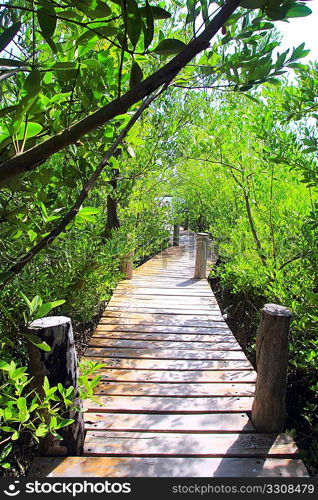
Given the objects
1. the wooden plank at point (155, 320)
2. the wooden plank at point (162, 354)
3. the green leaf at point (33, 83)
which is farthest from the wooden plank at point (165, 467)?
the wooden plank at point (155, 320)

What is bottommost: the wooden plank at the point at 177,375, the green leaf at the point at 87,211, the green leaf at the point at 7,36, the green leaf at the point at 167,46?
the wooden plank at the point at 177,375

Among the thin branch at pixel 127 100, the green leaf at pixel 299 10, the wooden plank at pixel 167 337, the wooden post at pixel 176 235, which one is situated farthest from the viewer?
the wooden post at pixel 176 235

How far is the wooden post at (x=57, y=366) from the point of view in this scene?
→ 1.79 meters

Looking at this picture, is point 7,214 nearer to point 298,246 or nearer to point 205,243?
point 298,246

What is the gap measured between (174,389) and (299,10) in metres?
2.55

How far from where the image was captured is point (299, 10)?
1.92ft

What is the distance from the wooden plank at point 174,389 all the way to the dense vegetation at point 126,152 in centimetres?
52

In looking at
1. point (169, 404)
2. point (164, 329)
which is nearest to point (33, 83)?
point (169, 404)

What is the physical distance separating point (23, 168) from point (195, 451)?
6.69ft

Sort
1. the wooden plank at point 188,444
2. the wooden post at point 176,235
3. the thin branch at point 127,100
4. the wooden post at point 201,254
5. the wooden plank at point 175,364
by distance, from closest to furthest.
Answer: the thin branch at point 127,100 → the wooden plank at point 188,444 → the wooden plank at point 175,364 → the wooden post at point 201,254 → the wooden post at point 176,235

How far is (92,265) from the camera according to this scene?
3076mm

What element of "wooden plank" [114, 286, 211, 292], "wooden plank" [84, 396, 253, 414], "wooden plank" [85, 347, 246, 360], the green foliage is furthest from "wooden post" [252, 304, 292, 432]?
"wooden plank" [114, 286, 211, 292]

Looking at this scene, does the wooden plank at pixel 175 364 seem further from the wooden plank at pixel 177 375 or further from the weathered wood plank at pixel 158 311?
the weathered wood plank at pixel 158 311

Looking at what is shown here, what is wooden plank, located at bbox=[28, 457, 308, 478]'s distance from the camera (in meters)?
1.79
